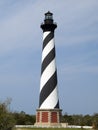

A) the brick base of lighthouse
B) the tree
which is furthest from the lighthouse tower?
the tree

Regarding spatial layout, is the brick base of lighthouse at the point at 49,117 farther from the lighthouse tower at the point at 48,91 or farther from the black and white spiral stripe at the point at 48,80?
the black and white spiral stripe at the point at 48,80

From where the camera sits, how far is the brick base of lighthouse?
46281mm

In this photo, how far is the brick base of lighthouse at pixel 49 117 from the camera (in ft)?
152

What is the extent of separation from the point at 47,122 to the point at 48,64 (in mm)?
7333

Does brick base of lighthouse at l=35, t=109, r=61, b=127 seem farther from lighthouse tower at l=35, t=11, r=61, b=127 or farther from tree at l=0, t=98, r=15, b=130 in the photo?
Answer: tree at l=0, t=98, r=15, b=130

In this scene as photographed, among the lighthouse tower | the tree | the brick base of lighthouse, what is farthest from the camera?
the lighthouse tower

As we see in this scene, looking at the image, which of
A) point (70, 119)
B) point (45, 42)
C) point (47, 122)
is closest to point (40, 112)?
point (47, 122)

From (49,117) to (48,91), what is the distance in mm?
3288

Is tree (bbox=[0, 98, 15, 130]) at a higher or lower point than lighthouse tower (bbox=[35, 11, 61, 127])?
lower

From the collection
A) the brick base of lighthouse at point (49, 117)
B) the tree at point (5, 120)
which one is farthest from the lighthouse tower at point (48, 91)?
the tree at point (5, 120)

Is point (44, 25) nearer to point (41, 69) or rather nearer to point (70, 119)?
point (41, 69)

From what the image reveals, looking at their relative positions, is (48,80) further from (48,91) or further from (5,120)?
(5,120)

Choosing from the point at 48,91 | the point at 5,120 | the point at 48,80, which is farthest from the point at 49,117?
the point at 5,120

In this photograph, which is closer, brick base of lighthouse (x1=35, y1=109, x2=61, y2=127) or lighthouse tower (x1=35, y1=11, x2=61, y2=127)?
brick base of lighthouse (x1=35, y1=109, x2=61, y2=127)
